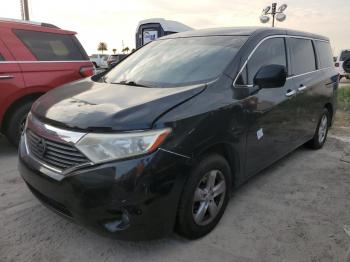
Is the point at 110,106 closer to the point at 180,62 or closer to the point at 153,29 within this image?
the point at 180,62

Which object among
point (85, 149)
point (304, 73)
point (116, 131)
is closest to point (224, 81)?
point (116, 131)

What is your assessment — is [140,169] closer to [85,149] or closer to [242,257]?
[85,149]

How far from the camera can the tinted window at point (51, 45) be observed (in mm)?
4977

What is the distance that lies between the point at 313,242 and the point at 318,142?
9.16 ft

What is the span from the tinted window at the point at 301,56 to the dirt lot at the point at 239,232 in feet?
4.61

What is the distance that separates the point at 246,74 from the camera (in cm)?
321

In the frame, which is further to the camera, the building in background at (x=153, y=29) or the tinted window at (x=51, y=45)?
the building in background at (x=153, y=29)

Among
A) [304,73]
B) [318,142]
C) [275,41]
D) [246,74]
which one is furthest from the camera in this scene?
[318,142]

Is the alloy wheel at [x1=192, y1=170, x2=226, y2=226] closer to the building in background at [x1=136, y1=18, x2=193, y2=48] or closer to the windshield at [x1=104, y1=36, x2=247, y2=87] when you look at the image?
the windshield at [x1=104, y1=36, x2=247, y2=87]

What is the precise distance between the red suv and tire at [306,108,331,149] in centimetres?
372

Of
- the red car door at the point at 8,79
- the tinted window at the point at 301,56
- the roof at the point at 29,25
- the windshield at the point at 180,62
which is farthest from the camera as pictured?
the roof at the point at 29,25

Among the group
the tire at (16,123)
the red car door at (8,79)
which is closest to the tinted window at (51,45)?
the red car door at (8,79)

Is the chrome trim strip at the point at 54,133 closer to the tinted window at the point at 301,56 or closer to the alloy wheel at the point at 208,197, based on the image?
the alloy wheel at the point at 208,197

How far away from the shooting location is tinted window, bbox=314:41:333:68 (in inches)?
202
